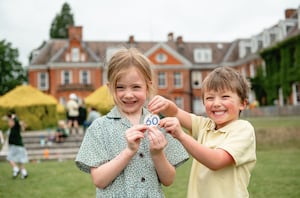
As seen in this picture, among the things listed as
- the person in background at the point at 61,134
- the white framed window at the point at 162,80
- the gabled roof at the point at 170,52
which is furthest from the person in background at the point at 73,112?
the white framed window at the point at 162,80

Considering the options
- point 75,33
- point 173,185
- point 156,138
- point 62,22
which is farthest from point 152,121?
point 62,22

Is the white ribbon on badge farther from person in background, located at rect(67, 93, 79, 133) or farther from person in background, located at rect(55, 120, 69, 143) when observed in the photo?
person in background, located at rect(67, 93, 79, 133)

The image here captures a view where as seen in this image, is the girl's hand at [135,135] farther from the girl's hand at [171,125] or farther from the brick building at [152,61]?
the brick building at [152,61]

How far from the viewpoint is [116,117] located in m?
2.14

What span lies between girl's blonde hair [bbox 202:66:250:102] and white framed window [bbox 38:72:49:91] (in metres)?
42.8

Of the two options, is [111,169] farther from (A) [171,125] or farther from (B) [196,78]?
(B) [196,78]

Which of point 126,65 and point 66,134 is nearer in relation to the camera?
point 126,65

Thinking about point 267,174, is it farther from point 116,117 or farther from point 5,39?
point 5,39

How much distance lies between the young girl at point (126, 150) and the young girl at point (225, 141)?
12cm

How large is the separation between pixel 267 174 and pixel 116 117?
7.52 m

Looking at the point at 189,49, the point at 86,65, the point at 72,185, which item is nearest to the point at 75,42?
the point at 86,65

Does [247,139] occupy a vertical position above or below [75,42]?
below

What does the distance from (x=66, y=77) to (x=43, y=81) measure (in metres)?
3.00

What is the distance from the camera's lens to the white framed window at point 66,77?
42.6 m
